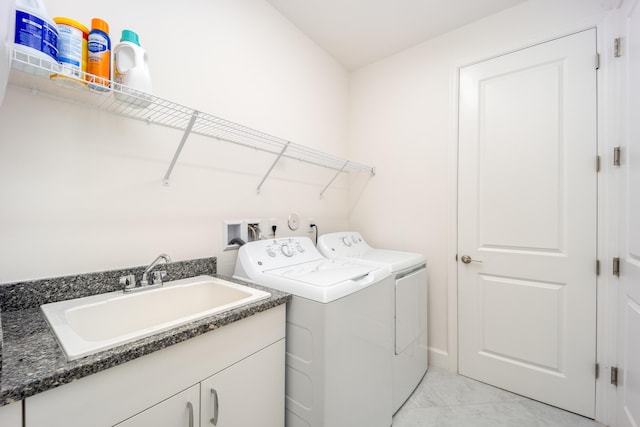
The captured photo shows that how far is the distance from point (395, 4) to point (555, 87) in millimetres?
1241

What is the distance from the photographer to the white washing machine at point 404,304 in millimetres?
1684

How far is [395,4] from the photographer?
1900mm

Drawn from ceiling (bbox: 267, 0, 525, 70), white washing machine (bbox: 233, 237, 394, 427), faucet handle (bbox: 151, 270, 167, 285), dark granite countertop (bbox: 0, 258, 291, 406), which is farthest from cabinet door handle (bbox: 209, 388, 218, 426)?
ceiling (bbox: 267, 0, 525, 70)

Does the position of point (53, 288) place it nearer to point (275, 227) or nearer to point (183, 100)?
point (183, 100)

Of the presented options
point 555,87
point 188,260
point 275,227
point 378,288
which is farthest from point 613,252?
point 188,260

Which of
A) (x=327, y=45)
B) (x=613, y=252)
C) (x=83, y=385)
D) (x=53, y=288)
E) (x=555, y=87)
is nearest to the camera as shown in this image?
(x=83, y=385)

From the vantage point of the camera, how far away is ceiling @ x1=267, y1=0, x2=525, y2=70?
1905 mm

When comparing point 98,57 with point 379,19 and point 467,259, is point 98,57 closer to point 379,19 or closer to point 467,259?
point 379,19

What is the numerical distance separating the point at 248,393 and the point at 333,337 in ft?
1.31

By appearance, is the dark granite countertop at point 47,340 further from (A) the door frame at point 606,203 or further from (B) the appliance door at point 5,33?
(A) the door frame at point 606,203

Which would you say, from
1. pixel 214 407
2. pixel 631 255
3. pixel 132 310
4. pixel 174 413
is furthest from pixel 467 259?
pixel 132 310

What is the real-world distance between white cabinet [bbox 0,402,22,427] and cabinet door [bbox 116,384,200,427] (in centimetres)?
22

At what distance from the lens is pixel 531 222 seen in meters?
1.85

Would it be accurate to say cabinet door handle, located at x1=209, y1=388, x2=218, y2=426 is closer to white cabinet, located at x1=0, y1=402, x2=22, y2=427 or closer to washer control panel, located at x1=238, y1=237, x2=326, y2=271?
white cabinet, located at x1=0, y1=402, x2=22, y2=427
